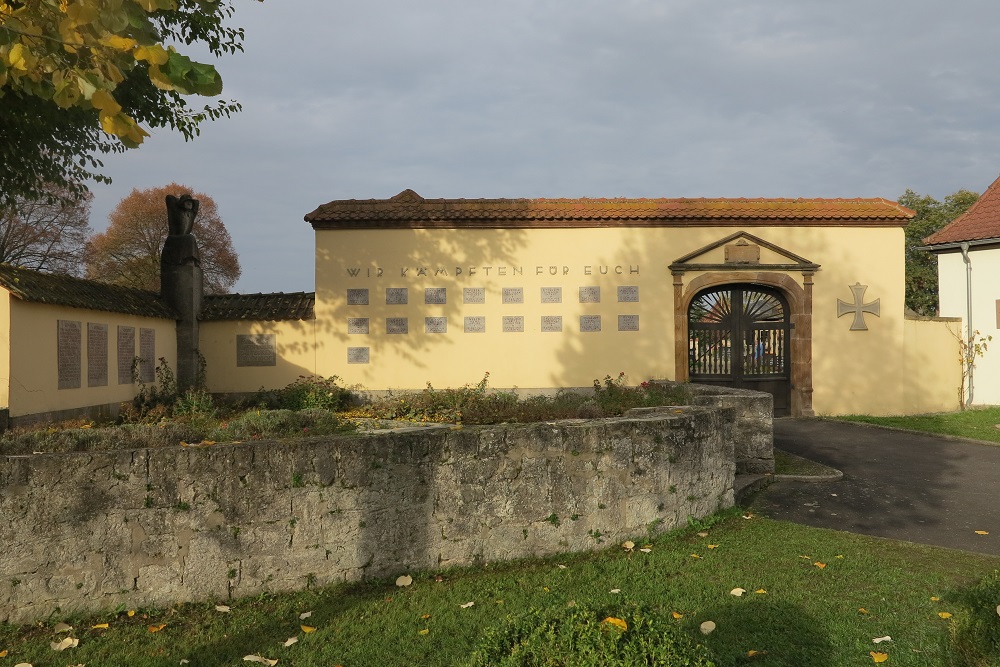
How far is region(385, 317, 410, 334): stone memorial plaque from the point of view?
1431cm

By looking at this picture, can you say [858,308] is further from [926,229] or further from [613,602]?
[926,229]

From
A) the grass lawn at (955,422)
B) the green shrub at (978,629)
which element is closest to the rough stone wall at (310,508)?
the green shrub at (978,629)

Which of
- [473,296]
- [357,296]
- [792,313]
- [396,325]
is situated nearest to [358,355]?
[396,325]

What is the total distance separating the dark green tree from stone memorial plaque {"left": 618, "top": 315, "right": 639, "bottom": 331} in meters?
22.6

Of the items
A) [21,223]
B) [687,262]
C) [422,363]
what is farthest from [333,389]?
[21,223]

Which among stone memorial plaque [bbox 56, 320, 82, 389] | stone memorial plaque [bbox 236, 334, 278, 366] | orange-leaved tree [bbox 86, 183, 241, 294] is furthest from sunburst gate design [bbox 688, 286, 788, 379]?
orange-leaved tree [bbox 86, 183, 241, 294]

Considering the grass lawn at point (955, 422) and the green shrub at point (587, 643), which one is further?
the grass lawn at point (955, 422)

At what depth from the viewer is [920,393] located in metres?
15.3

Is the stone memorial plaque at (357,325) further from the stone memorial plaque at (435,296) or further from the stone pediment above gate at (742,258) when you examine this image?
the stone pediment above gate at (742,258)

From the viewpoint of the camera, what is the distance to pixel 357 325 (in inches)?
561

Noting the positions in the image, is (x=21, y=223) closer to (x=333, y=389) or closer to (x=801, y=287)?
(x=333, y=389)

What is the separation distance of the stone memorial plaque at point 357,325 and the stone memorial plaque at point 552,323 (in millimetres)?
3700

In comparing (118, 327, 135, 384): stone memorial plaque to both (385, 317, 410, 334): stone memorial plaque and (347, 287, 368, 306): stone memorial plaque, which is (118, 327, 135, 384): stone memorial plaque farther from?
(385, 317, 410, 334): stone memorial plaque

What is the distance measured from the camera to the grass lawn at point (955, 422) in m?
12.1
